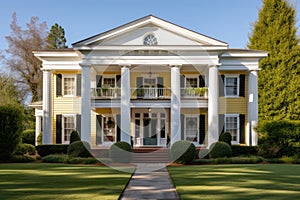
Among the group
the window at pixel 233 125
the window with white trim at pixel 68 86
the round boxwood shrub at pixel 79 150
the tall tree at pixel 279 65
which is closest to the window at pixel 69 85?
the window with white trim at pixel 68 86

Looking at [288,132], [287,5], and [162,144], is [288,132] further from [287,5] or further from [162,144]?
[287,5]

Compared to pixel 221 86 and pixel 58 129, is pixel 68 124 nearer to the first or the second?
pixel 58 129

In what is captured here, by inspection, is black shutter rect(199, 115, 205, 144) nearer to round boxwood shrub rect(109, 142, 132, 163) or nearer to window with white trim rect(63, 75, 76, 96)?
round boxwood shrub rect(109, 142, 132, 163)

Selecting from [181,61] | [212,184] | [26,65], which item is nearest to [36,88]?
[26,65]

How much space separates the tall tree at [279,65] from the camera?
27328 mm

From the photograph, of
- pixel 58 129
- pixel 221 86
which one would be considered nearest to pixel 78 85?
pixel 58 129

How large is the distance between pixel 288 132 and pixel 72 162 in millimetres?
12347

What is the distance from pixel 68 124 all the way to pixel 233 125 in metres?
11.7

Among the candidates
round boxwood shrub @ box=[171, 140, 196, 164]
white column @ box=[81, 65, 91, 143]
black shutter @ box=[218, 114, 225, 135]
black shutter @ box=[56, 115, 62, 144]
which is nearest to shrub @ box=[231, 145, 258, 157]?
black shutter @ box=[218, 114, 225, 135]

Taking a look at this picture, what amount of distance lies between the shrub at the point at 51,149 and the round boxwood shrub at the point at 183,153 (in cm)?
759

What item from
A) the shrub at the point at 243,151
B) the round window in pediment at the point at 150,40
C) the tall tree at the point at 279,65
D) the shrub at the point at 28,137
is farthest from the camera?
the shrub at the point at 28,137

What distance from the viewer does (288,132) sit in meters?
19.8

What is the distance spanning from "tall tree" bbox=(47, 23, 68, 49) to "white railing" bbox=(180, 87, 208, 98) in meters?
25.9

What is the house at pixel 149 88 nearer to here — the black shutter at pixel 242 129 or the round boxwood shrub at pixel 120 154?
the black shutter at pixel 242 129
